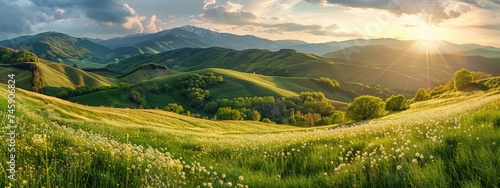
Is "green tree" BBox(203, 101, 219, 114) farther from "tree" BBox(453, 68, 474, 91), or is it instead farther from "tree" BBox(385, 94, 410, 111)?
"tree" BBox(453, 68, 474, 91)

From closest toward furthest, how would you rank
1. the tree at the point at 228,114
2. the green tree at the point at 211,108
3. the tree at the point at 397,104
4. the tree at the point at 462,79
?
1. the tree at the point at 397,104
2. the tree at the point at 462,79
3. the tree at the point at 228,114
4. the green tree at the point at 211,108

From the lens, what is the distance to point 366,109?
304 feet

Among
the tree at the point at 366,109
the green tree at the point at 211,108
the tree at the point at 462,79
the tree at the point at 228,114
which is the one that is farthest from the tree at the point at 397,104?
the green tree at the point at 211,108

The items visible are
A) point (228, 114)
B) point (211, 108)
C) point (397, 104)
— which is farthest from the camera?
point (211, 108)

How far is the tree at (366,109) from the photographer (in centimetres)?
9181

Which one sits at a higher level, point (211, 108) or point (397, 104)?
point (397, 104)

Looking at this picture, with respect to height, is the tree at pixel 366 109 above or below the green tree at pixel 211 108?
above

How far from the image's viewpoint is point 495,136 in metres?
6.31

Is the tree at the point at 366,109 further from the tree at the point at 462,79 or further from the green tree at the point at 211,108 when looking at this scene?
the green tree at the point at 211,108

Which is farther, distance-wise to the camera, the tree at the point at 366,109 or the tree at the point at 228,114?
the tree at the point at 228,114

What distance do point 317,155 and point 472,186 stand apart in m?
3.94

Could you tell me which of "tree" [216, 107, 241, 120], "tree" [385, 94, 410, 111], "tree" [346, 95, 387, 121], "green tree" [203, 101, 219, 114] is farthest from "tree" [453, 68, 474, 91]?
"green tree" [203, 101, 219, 114]

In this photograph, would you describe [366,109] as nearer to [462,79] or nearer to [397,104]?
[397,104]

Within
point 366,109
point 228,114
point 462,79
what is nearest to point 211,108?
point 228,114
